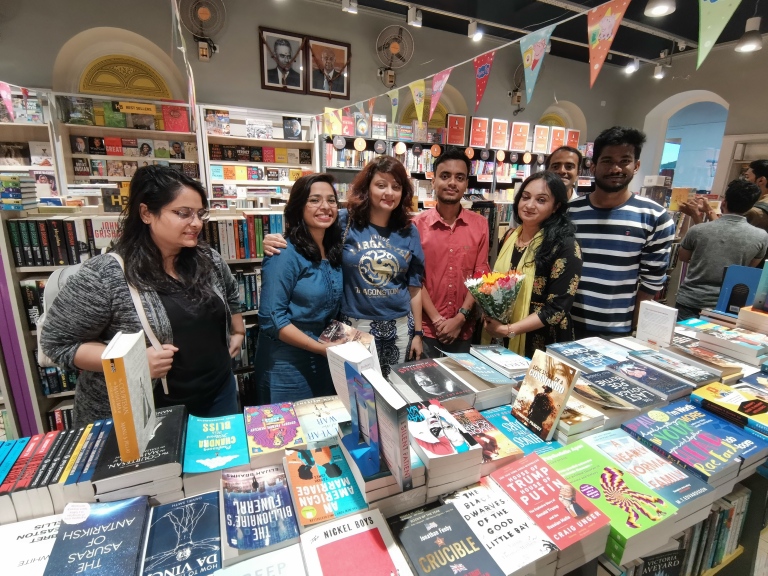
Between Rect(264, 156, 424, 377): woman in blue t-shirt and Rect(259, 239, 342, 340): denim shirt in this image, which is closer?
Rect(259, 239, 342, 340): denim shirt

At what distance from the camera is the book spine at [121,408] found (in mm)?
789

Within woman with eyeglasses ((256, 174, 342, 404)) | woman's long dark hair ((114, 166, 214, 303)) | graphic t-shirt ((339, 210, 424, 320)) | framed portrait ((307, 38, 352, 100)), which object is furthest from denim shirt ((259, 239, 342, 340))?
framed portrait ((307, 38, 352, 100))

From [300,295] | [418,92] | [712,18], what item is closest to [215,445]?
[300,295]

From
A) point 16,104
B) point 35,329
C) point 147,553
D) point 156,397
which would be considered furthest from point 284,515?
point 16,104

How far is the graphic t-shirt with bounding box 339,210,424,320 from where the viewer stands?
1893mm

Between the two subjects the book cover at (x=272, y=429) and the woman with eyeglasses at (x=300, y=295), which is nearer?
the book cover at (x=272, y=429)

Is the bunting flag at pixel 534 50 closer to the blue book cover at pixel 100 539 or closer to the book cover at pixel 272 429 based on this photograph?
the book cover at pixel 272 429

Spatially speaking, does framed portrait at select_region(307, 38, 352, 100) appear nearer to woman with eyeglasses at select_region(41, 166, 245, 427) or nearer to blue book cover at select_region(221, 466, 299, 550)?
woman with eyeglasses at select_region(41, 166, 245, 427)

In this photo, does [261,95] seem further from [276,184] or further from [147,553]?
[147,553]

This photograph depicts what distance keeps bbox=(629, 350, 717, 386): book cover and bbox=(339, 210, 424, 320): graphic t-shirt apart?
1.07 m

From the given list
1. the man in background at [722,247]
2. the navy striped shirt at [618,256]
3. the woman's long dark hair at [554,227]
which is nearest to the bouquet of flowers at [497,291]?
the woman's long dark hair at [554,227]

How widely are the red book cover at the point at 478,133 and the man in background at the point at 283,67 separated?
3018 mm

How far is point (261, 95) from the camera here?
5691 mm

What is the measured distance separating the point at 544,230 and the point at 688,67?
8.39m
